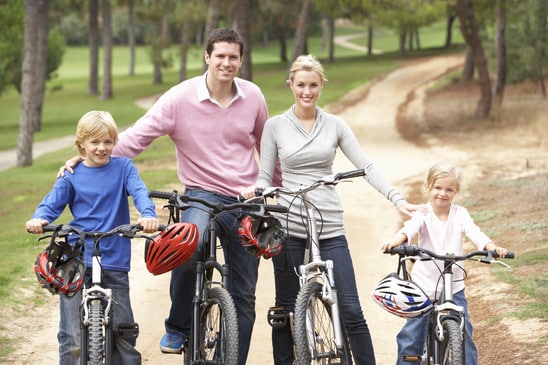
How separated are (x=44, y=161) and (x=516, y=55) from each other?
19.8m

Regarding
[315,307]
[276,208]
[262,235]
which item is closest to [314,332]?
[315,307]

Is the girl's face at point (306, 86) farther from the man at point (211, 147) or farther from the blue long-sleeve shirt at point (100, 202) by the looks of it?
the blue long-sleeve shirt at point (100, 202)

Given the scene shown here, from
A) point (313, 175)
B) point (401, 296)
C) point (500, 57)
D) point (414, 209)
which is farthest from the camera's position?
point (500, 57)

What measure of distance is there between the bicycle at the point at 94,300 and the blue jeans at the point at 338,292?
3.17 ft

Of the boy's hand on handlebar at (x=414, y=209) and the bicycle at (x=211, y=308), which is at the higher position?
the boy's hand on handlebar at (x=414, y=209)

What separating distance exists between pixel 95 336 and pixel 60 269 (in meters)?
0.44

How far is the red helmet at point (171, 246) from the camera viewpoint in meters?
5.68

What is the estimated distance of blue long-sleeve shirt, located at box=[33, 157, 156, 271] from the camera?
19.1 feet

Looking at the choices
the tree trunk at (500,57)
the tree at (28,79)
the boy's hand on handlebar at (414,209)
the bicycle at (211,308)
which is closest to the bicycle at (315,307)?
the bicycle at (211,308)

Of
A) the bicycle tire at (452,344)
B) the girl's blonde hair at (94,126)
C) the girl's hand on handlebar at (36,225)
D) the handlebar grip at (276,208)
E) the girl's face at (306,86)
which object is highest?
the girl's face at (306,86)

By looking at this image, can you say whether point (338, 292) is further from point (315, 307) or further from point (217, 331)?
point (217, 331)

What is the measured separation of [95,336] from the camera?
18.1 feet

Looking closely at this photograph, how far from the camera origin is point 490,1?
30.8 meters

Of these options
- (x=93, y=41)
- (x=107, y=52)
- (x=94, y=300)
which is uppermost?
(x=94, y=300)
